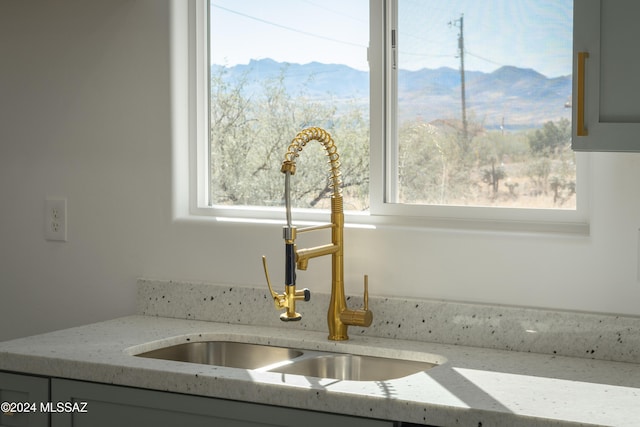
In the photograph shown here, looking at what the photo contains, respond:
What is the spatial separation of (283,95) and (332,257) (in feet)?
1.88

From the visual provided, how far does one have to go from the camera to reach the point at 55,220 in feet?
9.83

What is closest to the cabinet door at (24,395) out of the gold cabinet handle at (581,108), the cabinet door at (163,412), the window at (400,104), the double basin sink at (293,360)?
the cabinet door at (163,412)

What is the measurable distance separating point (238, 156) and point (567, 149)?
3.20 ft

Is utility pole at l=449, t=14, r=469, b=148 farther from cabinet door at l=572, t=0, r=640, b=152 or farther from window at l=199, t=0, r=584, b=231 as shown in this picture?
cabinet door at l=572, t=0, r=640, b=152

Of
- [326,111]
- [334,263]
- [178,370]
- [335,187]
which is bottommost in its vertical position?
[178,370]

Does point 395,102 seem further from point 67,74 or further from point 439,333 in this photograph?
point 67,74

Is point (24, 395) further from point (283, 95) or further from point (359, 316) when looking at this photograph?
point (283, 95)

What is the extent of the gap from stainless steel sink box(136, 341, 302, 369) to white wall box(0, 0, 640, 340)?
0.22 m

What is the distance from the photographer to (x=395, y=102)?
102 inches

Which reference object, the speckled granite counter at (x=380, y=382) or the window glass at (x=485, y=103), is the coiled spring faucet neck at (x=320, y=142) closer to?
the window glass at (x=485, y=103)

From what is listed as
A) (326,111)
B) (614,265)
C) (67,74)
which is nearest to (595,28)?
(614,265)

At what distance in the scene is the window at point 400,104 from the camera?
2.40 meters

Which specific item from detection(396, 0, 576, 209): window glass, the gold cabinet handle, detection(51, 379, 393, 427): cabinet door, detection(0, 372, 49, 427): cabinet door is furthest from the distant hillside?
detection(0, 372, 49, 427): cabinet door

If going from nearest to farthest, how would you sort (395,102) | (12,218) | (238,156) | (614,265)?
(614,265) → (395,102) → (238,156) → (12,218)
